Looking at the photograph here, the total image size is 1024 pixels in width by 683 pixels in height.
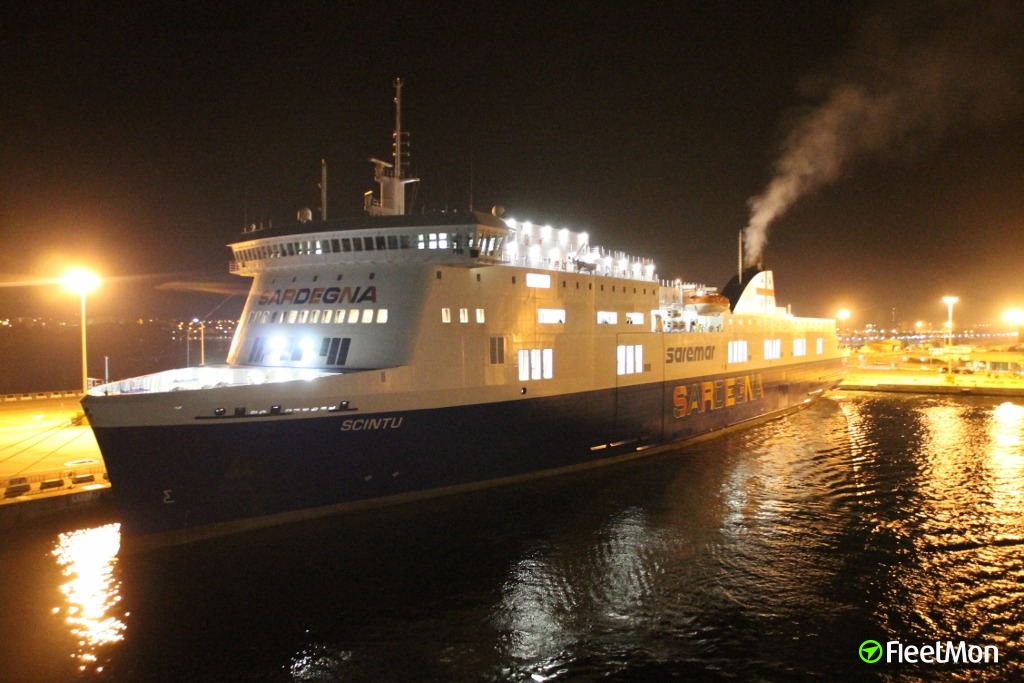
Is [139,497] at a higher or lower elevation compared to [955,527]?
higher

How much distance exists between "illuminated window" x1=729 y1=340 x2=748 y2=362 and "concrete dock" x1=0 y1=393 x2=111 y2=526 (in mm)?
24732

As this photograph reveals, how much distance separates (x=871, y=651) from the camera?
1001cm

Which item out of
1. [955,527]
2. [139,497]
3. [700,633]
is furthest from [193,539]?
[955,527]

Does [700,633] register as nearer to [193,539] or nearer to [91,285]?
[193,539]

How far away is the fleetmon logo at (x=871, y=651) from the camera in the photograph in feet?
32.1

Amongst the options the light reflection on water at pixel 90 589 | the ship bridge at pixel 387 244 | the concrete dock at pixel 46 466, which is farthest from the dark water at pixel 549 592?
the ship bridge at pixel 387 244

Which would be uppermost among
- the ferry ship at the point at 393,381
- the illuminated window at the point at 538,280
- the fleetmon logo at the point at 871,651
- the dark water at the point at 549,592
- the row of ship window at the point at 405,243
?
the row of ship window at the point at 405,243

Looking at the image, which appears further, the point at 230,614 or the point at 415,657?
the point at 230,614

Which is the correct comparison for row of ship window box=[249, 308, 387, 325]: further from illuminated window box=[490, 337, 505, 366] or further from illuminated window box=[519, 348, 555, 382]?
illuminated window box=[519, 348, 555, 382]

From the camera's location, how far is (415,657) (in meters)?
9.60

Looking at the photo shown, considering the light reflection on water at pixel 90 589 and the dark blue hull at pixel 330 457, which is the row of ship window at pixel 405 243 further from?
the light reflection on water at pixel 90 589

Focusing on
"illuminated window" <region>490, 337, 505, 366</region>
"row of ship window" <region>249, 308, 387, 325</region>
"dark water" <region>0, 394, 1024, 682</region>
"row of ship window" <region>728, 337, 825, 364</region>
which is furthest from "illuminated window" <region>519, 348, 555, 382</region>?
"row of ship window" <region>728, 337, 825, 364</region>

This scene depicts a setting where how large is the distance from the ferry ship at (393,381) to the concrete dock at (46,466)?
3.82 metres

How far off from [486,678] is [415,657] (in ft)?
4.08
